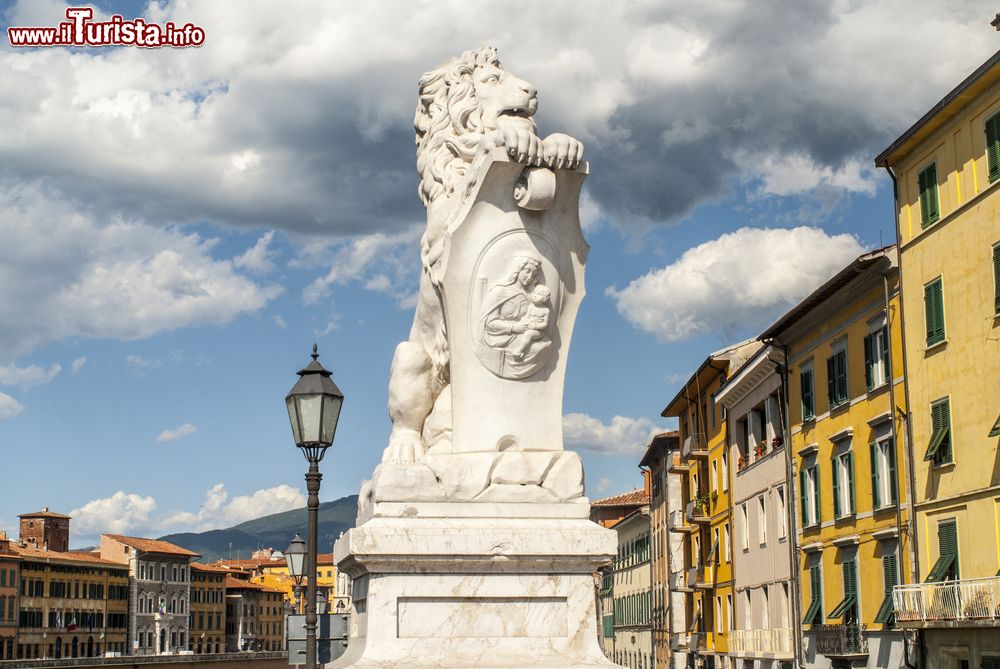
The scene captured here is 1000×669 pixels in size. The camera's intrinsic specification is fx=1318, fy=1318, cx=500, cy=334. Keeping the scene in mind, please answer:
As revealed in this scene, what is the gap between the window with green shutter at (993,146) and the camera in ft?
86.8

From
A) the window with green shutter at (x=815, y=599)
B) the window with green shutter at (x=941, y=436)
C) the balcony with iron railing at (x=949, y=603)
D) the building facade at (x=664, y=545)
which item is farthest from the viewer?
the building facade at (x=664, y=545)

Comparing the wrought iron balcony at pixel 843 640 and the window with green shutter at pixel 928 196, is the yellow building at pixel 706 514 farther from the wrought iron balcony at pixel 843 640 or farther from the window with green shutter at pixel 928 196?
the window with green shutter at pixel 928 196

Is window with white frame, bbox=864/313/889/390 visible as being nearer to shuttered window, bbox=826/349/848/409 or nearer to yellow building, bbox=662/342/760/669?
shuttered window, bbox=826/349/848/409

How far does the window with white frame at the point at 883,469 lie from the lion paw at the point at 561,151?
82.6ft

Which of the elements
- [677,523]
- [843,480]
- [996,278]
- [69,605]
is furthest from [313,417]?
[69,605]

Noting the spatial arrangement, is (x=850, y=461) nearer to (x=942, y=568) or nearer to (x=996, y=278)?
(x=942, y=568)

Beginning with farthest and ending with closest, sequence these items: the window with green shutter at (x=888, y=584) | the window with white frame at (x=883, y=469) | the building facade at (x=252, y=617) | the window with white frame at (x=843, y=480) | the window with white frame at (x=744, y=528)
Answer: the building facade at (x=252, y=617), the window with white frame at (x=744, y=528), the window with white frame at (x=843, y=480), the window with white frame at (x=883, y=469), the window with green shutter at (x=888, y=584)

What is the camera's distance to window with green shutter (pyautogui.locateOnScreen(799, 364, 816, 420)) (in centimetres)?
3681

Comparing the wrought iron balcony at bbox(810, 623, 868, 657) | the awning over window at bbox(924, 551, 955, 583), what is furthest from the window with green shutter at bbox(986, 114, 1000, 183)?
the wrought iron balcony at bbox(810, 623, 868, 657)

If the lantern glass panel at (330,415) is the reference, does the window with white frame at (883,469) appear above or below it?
above

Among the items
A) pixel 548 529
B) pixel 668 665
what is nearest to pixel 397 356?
pixel 548 529

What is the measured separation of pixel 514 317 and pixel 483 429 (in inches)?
25.9

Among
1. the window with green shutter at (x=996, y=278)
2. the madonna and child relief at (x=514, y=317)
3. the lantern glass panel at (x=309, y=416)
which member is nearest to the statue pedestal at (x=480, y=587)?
the madonna and child relief at (x=514, y=317)

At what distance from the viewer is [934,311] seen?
29.0m
